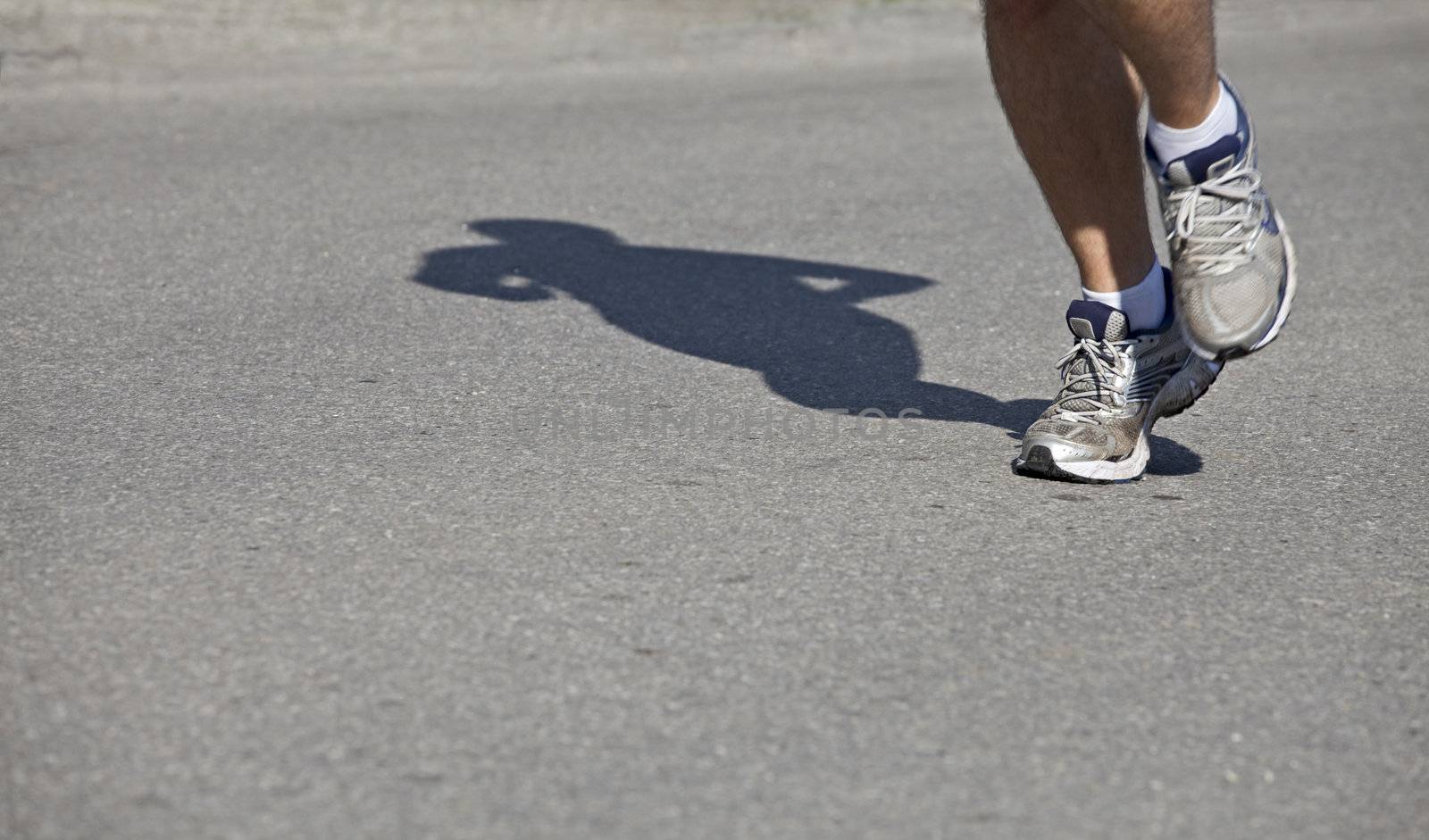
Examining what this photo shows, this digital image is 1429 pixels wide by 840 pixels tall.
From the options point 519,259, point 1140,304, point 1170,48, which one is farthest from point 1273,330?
point 519,259

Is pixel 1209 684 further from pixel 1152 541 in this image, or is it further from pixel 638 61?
pixel 638 61

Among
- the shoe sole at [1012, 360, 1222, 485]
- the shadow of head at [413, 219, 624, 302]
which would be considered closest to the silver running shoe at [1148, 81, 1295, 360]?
the shoe sole at [1012, 360, 1222, 485]

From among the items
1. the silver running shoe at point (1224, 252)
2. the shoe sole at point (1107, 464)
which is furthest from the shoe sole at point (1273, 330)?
the shoe sole at point (1107, 464)

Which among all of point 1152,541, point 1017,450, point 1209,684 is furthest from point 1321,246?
point 1209,684

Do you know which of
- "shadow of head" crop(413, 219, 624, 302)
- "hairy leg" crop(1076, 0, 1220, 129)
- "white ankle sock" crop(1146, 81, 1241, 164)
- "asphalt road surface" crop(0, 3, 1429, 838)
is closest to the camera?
"asphalt road surface" crop(0, 3, 1429, 838)

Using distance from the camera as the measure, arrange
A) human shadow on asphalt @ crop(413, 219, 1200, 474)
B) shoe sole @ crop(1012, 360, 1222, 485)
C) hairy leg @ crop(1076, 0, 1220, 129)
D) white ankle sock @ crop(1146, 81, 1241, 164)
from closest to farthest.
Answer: hairy leg @ crop(1076, 0, 1220, 129) < white ankle sock @ crop(1146, 81, 1241, 164) < shoe sole @ crop(1012, 360, 1222, 485) < human shadow on asphalt @ crop(413, 219, 1200, 474)

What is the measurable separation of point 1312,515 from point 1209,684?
808 millimetres

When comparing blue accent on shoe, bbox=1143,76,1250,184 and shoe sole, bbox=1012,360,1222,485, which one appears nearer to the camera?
blue accent on shoe, bbox=1143,76,1250,184

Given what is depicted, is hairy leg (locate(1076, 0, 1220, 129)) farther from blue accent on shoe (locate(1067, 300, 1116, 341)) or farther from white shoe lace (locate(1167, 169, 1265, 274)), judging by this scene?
blue accent on shoe (locate(1067, 300, 1116, 341))

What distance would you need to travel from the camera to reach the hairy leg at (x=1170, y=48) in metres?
2.59

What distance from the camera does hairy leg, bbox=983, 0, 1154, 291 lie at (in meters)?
2.96

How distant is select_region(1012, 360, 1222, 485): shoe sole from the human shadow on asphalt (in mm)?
101

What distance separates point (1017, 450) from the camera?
3127 millimetres

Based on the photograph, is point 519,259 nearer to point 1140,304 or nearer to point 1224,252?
point 1140,304
